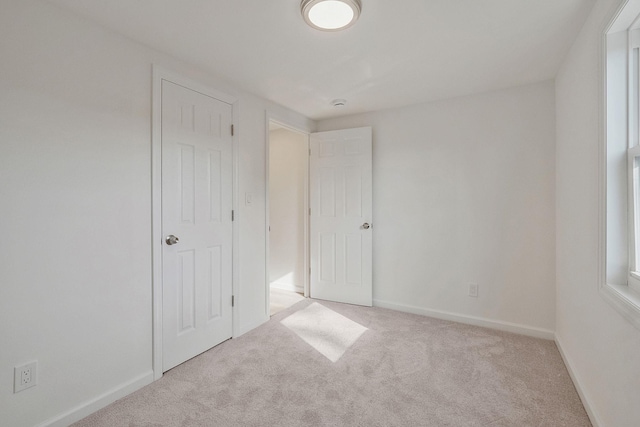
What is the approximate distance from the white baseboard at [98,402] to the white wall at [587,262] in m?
2.58

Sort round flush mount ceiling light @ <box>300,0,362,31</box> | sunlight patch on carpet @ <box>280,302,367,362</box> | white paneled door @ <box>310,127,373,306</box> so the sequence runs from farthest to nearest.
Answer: white paneled door @ <box>310,127,373,306</box> < sunlight patch on carpet @ <box>280,302,367,362</box> < round flush mount ceiling light @ <box>300,0,362,31</box>

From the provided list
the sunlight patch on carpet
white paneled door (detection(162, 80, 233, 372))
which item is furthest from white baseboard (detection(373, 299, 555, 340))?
white paneled door (detection(162, 80, 233, 372))

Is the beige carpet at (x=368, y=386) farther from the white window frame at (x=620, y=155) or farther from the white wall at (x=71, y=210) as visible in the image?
the white window frame at (x=620, y=155)

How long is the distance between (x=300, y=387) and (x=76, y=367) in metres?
1.30

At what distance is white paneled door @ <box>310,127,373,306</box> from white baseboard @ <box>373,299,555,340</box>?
0.98ft

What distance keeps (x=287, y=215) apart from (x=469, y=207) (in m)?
2.36

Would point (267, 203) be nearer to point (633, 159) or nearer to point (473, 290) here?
point (473, 290)

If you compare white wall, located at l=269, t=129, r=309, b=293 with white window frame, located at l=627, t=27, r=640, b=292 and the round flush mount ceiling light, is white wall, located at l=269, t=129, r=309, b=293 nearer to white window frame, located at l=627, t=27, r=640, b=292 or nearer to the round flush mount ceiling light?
the round flush mount ceiling light

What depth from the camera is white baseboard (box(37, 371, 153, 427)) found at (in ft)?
5.29

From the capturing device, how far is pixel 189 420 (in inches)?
66.0

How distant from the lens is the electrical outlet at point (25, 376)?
1472mm

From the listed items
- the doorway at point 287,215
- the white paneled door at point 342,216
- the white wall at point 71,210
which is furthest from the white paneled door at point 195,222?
the doorway at point 287,215

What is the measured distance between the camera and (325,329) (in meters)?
2.89

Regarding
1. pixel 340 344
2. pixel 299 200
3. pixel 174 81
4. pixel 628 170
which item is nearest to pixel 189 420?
pixel 340 344
